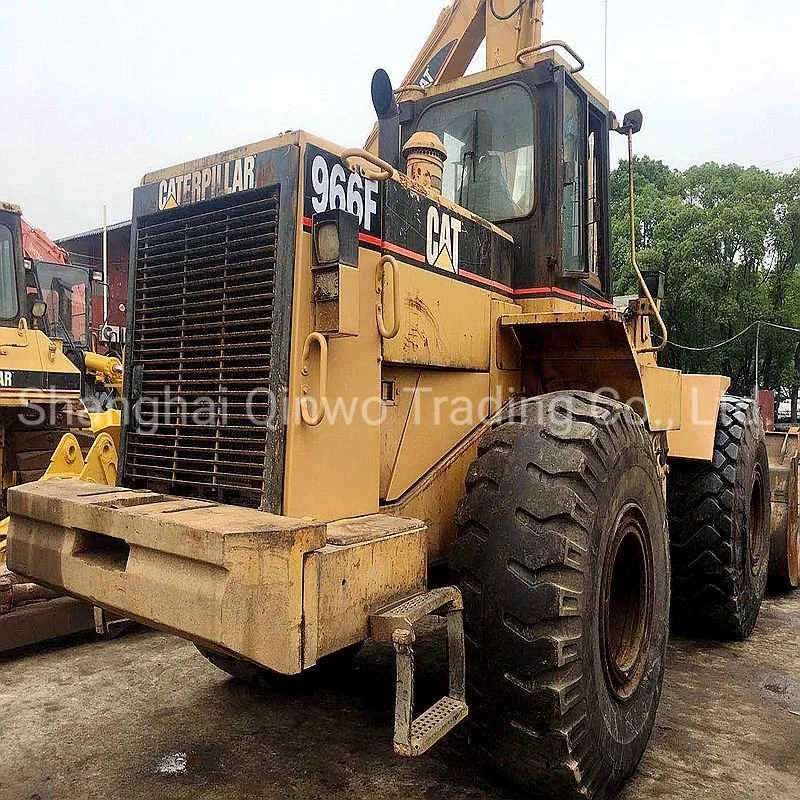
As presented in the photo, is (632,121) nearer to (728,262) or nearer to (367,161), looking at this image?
(367,161)

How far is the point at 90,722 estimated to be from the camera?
3.69 m

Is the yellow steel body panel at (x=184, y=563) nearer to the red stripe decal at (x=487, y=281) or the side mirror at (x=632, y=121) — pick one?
the red stripe decal at (x=487, y=281)

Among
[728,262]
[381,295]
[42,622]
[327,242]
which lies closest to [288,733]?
[42,622]

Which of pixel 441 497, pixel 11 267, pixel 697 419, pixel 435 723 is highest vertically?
pixel 11 267

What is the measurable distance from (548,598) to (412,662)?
22.9 inches

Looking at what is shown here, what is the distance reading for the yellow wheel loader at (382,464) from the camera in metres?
2.37

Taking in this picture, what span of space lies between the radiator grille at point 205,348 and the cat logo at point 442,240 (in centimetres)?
87

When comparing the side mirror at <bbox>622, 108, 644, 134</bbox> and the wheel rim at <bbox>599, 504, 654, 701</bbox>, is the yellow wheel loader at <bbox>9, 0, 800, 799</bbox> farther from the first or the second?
the side mirror at <bbox>622, 108, 644, 134</bbox>

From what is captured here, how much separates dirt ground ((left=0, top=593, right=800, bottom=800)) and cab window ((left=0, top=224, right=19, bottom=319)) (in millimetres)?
4332

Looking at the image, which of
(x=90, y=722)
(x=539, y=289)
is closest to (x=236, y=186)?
(x=539, y=289)

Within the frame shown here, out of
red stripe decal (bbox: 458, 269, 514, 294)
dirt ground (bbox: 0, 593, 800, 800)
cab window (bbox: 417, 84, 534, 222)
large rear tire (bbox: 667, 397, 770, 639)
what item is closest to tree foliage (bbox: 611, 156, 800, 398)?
large rear tire (bbox: 667, 397, 770, 639)

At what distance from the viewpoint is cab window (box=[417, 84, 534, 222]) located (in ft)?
13.5

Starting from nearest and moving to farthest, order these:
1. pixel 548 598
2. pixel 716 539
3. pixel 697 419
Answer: pixel 548 598, pixel 716 539, pixel 697 419

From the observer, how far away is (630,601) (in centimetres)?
339
